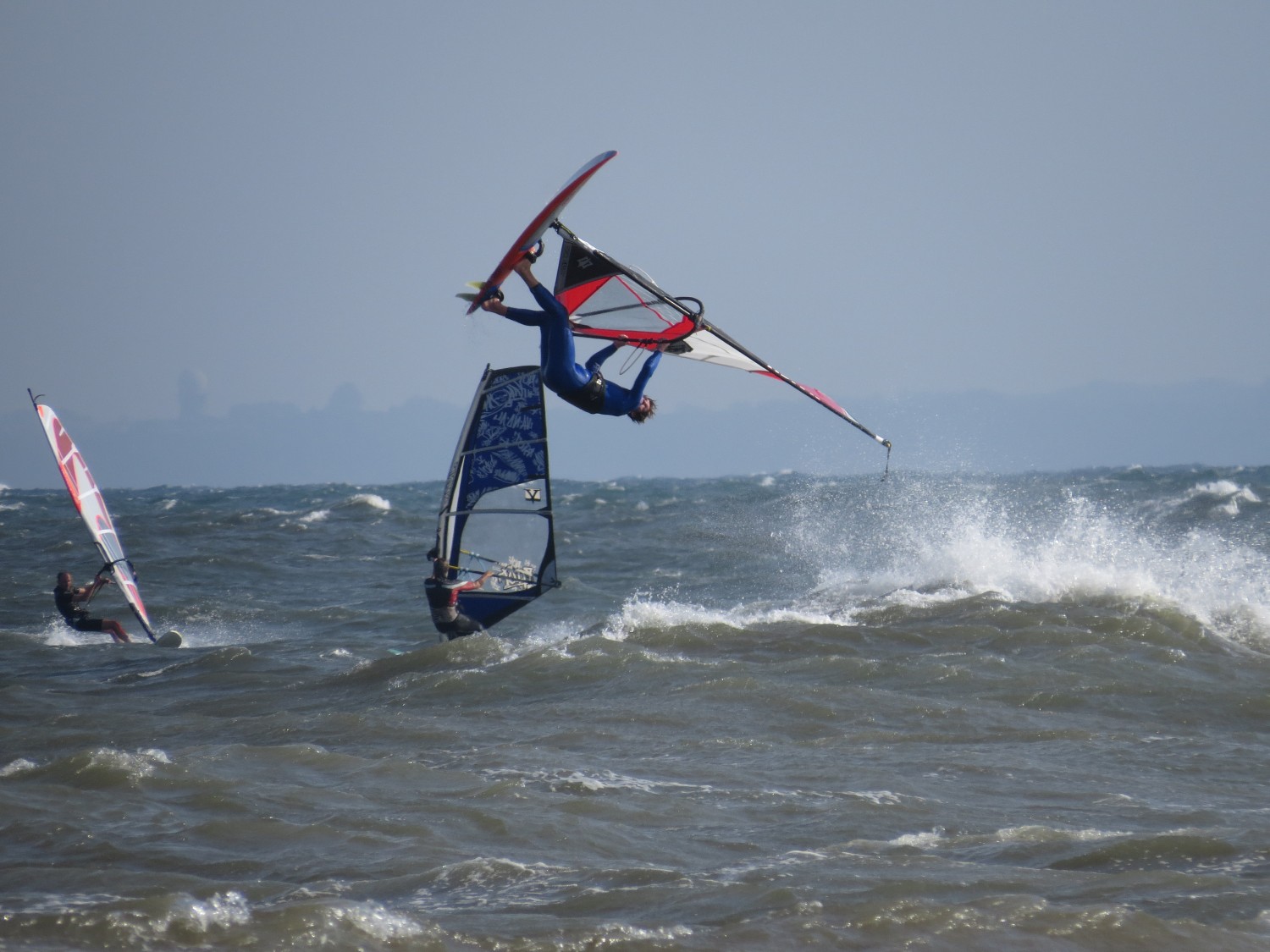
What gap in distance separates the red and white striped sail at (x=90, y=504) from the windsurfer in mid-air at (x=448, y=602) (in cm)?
296

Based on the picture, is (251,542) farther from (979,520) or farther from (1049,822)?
(1049,822)

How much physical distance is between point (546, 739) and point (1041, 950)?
3220 mm

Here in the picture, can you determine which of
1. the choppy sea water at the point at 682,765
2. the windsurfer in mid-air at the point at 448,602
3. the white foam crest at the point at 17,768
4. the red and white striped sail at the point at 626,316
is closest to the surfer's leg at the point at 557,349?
the red and white striped sail at the point at 626,316

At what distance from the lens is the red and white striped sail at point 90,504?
10.6 meters

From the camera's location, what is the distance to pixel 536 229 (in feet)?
17.1

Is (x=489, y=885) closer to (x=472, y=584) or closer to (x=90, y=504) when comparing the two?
(x=472, y=584)

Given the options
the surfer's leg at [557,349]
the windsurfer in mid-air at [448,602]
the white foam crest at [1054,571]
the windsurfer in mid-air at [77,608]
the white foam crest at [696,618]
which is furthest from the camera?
the windsurfer in mid-air at [77,608]

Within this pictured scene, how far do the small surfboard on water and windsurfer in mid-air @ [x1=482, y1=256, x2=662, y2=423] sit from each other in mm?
78

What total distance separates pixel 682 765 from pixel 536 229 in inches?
103

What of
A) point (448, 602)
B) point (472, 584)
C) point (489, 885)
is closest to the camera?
point (489, 885)

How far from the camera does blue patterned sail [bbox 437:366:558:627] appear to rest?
354 inches

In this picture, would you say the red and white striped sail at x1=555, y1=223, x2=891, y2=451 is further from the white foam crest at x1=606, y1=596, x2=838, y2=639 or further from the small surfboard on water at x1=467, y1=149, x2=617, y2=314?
the white foam crest at x1=606, y1=596, x2=838, y2=639

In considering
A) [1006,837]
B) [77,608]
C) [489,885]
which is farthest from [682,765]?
[77,608]

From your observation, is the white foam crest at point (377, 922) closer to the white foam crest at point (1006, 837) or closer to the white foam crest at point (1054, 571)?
the white foam crest at point (1006, 837)
